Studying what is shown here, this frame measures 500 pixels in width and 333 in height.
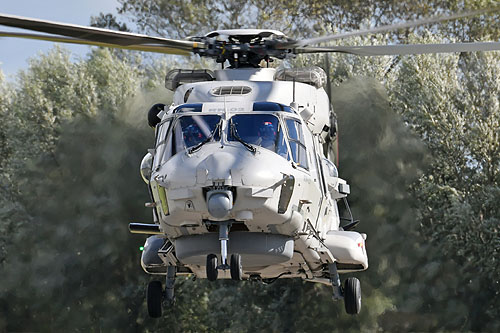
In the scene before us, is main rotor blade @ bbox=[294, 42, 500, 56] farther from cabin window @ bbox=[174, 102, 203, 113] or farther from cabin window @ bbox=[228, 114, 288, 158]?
cabin window @ bbox=[174, 102, 203, 113]

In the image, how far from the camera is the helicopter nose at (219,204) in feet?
39.8

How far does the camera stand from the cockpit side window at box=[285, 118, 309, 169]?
13.4 metres

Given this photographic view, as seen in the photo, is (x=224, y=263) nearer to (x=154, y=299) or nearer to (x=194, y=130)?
(x=194, y=130)

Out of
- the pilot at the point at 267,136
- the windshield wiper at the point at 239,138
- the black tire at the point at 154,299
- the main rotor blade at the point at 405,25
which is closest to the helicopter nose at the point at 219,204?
the windshield wiper at the point at 239,138

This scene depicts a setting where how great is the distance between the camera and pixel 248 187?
1236cm

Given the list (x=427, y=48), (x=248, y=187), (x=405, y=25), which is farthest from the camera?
(x=427, y=48)

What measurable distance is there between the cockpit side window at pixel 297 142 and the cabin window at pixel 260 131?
0.18m

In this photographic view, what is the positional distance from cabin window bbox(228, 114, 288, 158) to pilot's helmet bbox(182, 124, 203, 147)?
0.43 meters

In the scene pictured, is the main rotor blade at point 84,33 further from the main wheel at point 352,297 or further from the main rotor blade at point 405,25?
the main wheel at point 352,297

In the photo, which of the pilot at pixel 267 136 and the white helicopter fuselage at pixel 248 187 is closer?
the white helicopter fuselage at pixel 248 187

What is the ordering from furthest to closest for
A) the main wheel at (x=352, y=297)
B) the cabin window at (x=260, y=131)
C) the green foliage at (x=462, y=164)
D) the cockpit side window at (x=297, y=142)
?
the green foliage at (x=462, y=164), the main wheel at (x=352, y=297), the cockpit side window at (x=297, y=142), the cabin window at (x=260, y=131)

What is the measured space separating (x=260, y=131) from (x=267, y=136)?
11 centimetres

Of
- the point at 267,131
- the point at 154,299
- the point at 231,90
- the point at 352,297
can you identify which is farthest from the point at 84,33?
the point at 352,297

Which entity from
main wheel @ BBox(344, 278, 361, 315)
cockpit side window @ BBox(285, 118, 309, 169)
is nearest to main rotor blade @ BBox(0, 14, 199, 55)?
Answer: cockpit side window @ BBox(285, 118, 309, 169)
